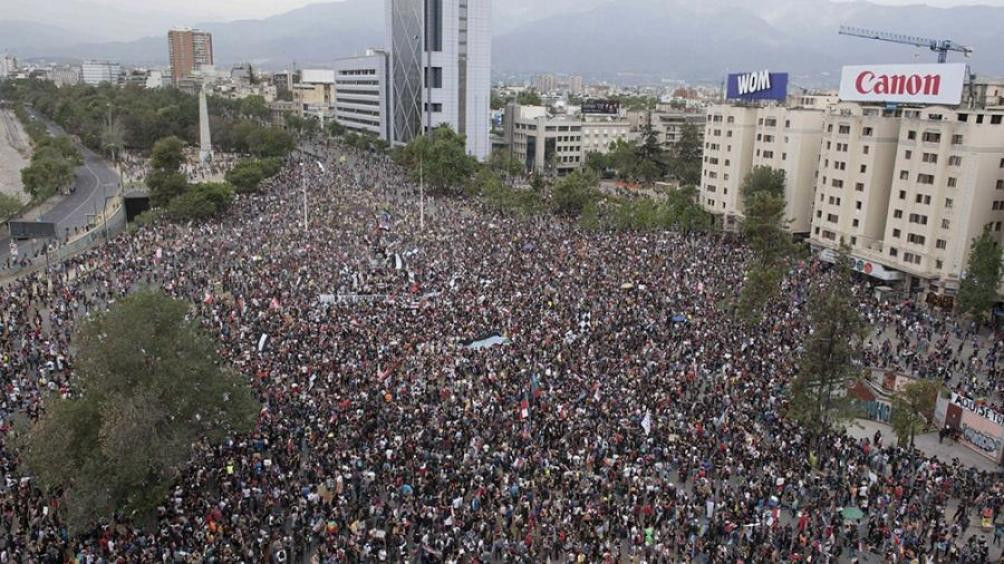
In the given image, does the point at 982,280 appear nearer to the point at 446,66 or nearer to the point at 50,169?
the point at 50,169

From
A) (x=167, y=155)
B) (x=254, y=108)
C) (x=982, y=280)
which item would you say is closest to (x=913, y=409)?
(x=982, y=280)

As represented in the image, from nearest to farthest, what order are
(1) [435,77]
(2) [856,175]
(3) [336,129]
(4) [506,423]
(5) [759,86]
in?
1. (4) [506,423]
2. (2) [856,175]
3. (5) [759,86]
4. (1) [435,77]
5. (3) [336,129]

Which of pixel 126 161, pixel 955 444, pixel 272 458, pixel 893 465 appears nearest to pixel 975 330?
pixel 955 444

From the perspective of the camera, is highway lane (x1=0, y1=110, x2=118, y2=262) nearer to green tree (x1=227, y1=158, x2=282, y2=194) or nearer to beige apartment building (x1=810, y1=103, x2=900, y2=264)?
green tree (x1=227, y1=158, x2=282, y2=194)

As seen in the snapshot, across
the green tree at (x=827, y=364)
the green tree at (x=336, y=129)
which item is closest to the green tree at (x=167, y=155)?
the green tree at (x=336, y=129)

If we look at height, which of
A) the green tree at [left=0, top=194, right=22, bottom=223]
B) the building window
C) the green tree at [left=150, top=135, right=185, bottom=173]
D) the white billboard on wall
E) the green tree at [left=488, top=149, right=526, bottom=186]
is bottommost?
the green tree at [left=0, top=194, right=22, bottom=223]

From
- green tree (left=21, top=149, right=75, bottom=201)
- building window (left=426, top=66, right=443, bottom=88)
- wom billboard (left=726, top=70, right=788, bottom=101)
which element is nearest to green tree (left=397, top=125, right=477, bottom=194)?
building window (left=426, top=66, right=443, bottom=88)
